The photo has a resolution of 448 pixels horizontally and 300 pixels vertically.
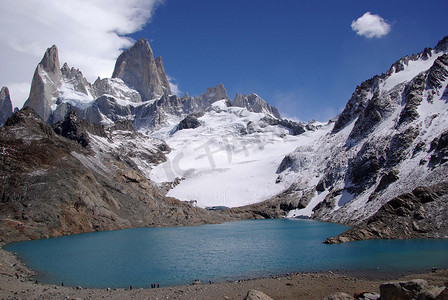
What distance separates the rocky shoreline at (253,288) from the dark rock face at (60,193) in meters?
29.5

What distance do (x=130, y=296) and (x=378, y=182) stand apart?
67.7 m

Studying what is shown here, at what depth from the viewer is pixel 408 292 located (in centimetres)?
A: 1661

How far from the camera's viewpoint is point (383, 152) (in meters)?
81.2

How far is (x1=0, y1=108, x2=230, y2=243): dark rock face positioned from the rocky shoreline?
29.5 meters

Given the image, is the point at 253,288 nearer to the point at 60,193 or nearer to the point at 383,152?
the point at 60,193

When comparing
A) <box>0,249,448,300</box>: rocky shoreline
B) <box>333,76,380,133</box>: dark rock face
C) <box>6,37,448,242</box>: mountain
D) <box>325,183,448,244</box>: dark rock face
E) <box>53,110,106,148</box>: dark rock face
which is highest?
<box>333,76,380,133</box>: dark rock face

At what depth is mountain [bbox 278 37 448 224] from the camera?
65.4 metres

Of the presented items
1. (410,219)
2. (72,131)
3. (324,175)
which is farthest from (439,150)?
(72,131)

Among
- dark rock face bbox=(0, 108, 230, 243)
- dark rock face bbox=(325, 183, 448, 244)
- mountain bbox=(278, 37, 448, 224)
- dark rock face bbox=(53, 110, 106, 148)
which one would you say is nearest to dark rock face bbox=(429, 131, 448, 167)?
mountain bbox=(278, 37, 448, 224)

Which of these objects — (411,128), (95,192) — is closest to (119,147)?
(95,192)

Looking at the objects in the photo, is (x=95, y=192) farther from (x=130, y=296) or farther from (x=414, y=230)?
(x=414, y=230)

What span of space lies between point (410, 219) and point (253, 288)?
3283 cm

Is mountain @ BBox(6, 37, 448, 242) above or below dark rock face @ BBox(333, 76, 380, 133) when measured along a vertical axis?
below

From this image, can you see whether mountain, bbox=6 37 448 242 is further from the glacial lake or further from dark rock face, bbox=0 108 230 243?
the glacial lake
